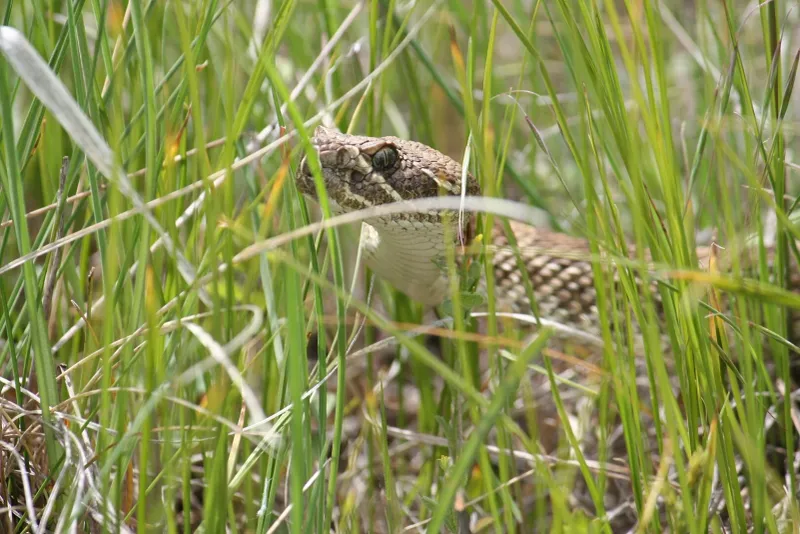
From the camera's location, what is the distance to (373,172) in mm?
2020

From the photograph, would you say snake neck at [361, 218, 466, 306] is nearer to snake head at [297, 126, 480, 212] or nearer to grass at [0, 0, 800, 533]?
snake head at [297, 126, 480, 212]

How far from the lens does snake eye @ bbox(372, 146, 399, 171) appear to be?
2014 mm

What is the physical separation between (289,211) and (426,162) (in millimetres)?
617

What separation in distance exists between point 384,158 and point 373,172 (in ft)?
0.15

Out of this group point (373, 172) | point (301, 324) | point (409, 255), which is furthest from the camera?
point (409, 255)

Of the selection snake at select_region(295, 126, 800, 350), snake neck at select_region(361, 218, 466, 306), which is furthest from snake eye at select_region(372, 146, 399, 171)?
snake neck at select_region(361, 218, 466, 306)

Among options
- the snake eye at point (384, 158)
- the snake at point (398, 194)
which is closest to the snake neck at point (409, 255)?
the snake at point (398, 194)

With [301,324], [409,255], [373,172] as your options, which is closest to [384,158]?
[373,172]

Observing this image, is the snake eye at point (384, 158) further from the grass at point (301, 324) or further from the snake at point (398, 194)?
the grass at point (301, 324)

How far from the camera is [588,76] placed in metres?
1.43

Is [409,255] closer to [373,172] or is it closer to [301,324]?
[373,172]

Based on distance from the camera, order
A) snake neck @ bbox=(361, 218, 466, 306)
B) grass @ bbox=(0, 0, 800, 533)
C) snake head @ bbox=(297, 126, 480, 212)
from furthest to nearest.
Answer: snake neck @ bbox=(361, 218, 466, 306) < snake head @ bbox=(297, 126, 480, 212) < grass @ bbox=(0, 0, 800, 533)

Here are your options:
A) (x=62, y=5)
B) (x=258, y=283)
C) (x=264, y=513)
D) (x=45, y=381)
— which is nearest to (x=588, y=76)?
(x=264, y=513)

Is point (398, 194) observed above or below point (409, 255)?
above
